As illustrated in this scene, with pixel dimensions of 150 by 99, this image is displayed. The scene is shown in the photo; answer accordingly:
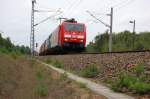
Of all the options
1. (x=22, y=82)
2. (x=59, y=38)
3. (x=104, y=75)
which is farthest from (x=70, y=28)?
(x=104, y=75)

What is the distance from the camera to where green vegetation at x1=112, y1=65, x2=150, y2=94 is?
41.6ft

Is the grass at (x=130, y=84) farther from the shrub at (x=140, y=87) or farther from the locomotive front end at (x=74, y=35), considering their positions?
the locomotive front end at (x=74, y=35)

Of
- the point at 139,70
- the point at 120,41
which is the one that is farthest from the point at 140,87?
the point at 120,41

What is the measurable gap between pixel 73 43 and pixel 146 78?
2711 cm

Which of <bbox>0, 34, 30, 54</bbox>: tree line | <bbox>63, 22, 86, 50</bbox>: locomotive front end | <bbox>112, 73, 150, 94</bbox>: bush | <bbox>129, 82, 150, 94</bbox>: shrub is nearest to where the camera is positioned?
<bbox>129, 82, 150, 94</bbox>: shrub

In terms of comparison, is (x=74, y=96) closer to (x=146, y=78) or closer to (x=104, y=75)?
(x=146, y=78)

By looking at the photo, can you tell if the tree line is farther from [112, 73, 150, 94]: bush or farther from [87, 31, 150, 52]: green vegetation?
[112, 73, 150, 94]: bush

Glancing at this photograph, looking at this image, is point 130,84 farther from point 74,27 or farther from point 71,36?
point 74,27

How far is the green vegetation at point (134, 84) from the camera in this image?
41.6 ft

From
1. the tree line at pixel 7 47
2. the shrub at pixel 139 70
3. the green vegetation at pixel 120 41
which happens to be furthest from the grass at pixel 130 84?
the green vegetation at pixel 120 41

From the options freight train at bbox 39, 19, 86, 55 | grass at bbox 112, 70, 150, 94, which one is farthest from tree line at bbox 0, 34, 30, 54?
grass at bbox 112, 70, 150, 94

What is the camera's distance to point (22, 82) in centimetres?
2231

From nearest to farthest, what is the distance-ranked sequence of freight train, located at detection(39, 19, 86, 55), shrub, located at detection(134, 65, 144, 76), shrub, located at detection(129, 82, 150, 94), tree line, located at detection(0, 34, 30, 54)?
shrub, located at detection(129, 82, 150, 94) → shrub, located at detection(134, 65, 144, 76) → freight train, located at detection(39, 19, 86, 55) → tree line, located at detection(0, 34, 30, 54)

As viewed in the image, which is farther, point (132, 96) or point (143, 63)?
point (143, 63)
